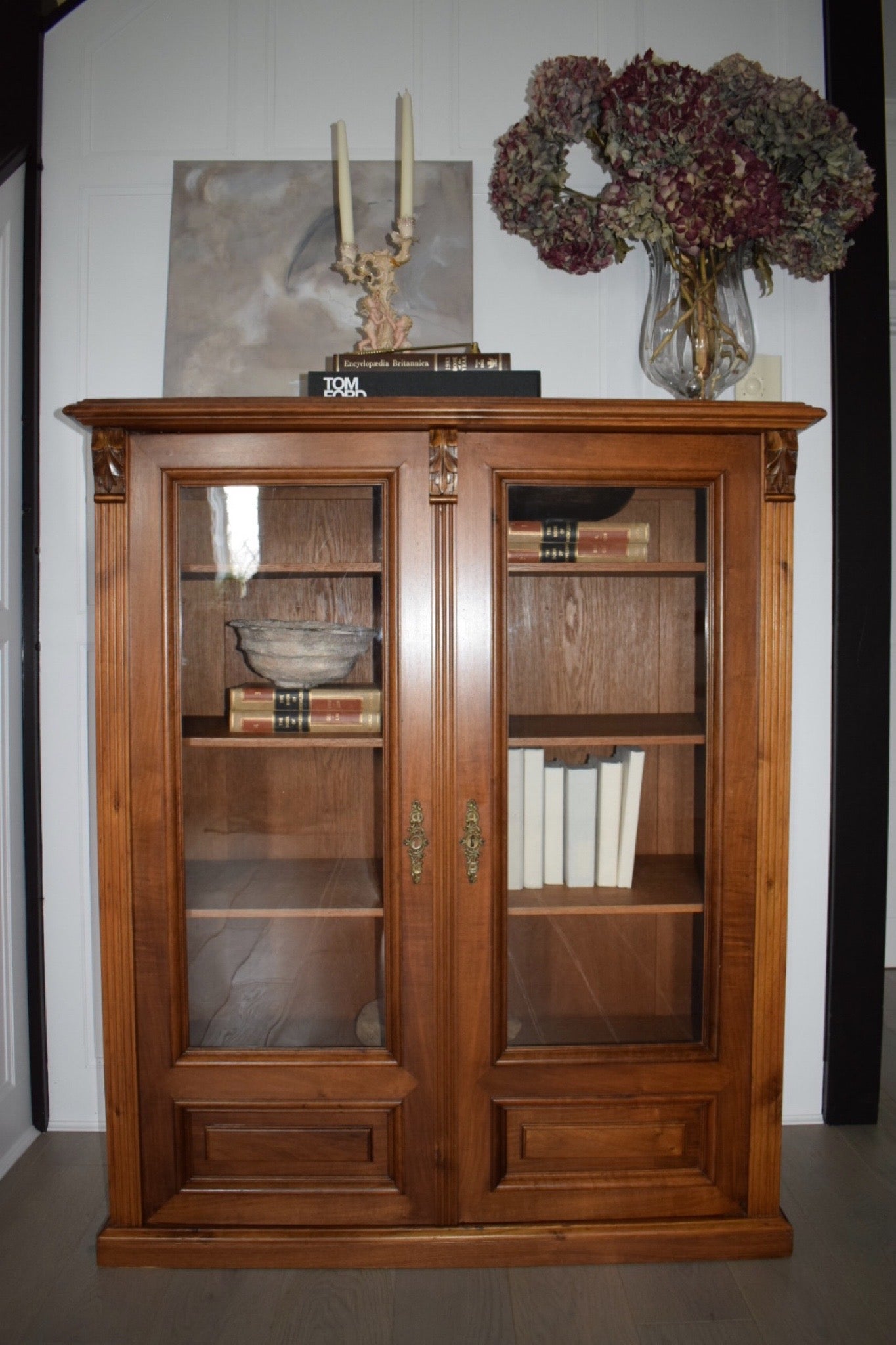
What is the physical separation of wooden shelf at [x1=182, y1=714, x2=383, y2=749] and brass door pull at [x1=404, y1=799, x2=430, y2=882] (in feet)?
0.45

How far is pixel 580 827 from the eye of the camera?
1.75 m

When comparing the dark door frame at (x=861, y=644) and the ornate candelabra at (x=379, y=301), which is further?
the dark door frame at (x=861, y=644)

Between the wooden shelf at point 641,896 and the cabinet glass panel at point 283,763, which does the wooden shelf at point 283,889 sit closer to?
the cabinet glass panel at point 283,763

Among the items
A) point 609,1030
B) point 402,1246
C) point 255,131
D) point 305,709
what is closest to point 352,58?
point 255,131

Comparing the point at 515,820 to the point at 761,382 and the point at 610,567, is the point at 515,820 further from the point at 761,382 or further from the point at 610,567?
the point at 761,382

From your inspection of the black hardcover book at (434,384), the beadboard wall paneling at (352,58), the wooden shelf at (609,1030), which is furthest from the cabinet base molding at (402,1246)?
the beadboard wall paneling at (352,58)

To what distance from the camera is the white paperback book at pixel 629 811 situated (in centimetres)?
173

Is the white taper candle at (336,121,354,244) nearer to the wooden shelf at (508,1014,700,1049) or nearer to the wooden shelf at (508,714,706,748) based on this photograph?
the wooden shelf at (508,714,706,748)

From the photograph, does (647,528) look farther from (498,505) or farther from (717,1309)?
(717,1309)

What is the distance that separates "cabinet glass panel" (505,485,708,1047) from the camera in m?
1.66

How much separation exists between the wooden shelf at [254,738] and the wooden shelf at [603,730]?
0.90 feet

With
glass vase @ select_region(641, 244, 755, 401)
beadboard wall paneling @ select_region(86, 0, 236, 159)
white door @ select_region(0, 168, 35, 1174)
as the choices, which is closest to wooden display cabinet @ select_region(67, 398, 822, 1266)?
glass vase @ select_region(641, 244, 755, 401)

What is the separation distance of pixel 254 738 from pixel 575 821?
646 millimetres

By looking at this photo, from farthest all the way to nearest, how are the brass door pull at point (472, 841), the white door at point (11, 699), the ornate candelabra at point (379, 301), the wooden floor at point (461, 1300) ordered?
the white door at point (11, 699) → the ornate candelabra at point (379, 301) → the brass door pull at point (472, 841) → the wooden floor at point (461, 1300)
